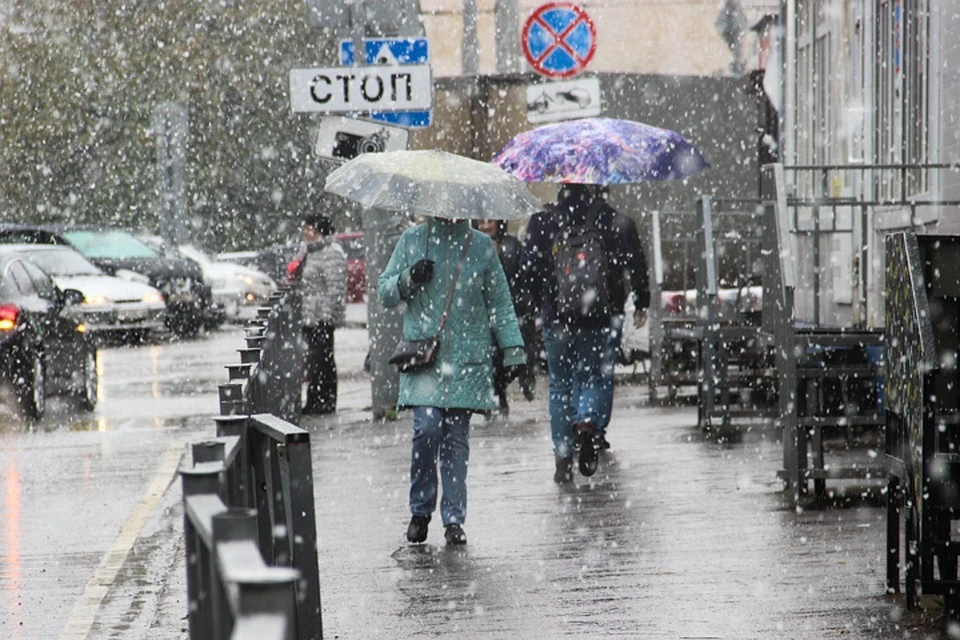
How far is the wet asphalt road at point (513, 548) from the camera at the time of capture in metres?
6.72

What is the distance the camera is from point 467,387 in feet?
27.5

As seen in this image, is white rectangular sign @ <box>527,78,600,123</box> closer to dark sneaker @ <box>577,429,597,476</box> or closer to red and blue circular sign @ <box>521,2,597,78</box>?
red and blue circular sign @ <box>521,2,597,78</box>

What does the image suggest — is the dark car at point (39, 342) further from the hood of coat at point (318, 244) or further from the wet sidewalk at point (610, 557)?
the wet sidewalk at point (610, 557)

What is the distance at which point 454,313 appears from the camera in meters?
8.45

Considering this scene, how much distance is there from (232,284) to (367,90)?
701 inches

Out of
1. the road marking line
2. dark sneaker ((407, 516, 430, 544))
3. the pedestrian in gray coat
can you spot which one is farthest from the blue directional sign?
dark sneaker ((407, 516, 430, 544))

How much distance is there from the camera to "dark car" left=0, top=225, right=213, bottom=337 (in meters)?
Answer: 27.9

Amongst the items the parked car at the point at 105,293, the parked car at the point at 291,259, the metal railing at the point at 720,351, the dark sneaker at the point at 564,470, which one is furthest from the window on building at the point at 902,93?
the parked car at the point at 291,259

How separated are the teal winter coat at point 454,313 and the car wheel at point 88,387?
838 cm

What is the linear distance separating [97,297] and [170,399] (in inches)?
325

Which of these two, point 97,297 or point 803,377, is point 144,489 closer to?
point 803,377

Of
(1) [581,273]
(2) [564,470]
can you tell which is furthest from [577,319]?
(2) [564,470]

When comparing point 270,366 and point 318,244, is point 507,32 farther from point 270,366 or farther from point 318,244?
point 270,366

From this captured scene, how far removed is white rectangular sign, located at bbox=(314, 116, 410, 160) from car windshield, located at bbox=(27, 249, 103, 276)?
37.3ft
